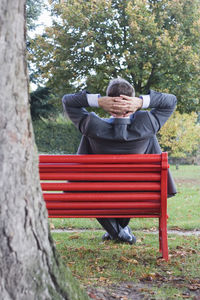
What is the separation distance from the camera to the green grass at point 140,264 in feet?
9.89

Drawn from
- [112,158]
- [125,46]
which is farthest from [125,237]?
[125,46]

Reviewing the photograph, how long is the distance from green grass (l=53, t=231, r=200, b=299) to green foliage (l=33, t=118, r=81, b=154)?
23.3 meters

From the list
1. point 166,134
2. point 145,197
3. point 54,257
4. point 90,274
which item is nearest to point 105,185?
point 145,197

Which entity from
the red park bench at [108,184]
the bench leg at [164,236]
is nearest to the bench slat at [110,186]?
the red park bench at [108,184]

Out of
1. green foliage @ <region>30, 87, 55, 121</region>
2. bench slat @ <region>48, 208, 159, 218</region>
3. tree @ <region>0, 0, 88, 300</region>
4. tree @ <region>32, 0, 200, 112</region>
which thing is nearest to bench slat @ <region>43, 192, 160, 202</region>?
bench slat @ <region>48, 208, 159, 218</region>

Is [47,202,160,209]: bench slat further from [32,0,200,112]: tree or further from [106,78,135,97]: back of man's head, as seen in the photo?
[32,0,200,112]: tree

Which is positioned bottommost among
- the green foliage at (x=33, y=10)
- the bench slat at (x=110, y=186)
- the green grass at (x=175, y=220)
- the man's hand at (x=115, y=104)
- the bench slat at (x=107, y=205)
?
the green grass at (x=175, y=220)

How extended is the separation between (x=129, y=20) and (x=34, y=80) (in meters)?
10.1

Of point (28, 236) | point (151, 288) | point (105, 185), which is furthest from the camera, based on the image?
point (105, 185)

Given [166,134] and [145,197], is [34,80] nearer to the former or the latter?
[166,134]

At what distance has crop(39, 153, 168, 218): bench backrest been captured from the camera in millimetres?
3529

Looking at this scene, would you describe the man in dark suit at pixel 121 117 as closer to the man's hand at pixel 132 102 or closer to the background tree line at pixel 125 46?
the man's hand at pixel 132 102

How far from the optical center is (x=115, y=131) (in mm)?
3738

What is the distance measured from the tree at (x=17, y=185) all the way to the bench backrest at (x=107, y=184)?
1365 millimetres
